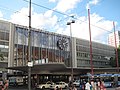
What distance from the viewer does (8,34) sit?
7238cm

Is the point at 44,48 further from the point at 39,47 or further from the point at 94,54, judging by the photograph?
the point at 94,54

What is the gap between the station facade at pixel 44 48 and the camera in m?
71.1

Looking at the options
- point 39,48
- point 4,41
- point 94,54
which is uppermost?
point 4,41

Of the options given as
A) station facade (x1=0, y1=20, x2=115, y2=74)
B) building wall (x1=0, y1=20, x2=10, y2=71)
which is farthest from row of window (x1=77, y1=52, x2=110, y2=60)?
building wall (x1=0, y1=20, x2=10, y2=71)

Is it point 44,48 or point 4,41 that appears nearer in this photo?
point 4,41

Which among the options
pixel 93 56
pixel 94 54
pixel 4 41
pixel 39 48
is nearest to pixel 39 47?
pixel 39 48

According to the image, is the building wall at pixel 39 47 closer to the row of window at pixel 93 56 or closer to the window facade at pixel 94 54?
the window facade at pixel 94 54

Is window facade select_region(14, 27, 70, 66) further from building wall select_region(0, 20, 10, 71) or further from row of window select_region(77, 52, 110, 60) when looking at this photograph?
row of window select_region(77, 52, 110, 60)

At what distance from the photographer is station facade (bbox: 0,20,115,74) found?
2798 inches

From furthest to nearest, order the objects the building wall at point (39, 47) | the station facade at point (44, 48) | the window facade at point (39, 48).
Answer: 1. the window facade at point (39, 48)
2. the building wall at point (39, 47)
3. the station facade at point (44, 48)

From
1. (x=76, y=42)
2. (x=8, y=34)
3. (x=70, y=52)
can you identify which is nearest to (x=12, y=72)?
(x=8, y=34)

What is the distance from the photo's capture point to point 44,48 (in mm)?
81438

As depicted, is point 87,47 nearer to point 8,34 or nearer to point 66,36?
point 66,36

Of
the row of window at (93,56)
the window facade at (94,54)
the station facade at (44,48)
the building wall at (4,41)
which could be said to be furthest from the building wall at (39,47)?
the row of window at (93,56)
